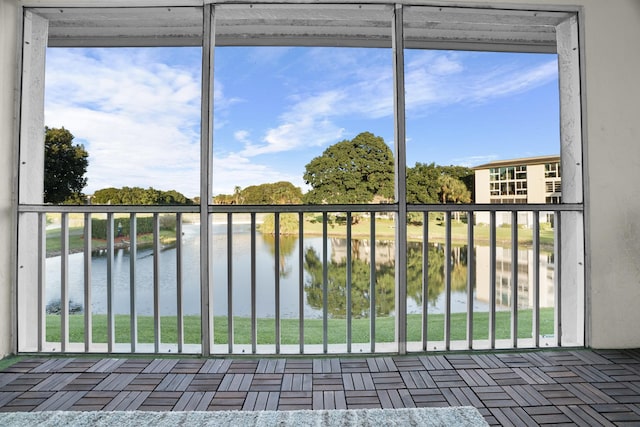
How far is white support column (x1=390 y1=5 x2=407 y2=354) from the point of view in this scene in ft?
7.66

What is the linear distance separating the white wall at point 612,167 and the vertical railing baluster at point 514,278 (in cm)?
45

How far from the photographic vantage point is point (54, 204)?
96.5 inches

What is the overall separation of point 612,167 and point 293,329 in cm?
290

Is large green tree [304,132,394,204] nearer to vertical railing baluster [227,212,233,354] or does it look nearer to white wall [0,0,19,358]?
vertical railing baluster [227,212,233,354]

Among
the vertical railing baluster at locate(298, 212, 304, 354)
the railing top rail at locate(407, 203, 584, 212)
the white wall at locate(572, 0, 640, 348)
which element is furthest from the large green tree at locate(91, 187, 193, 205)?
the white wall at locate(572, 0, 640, 348)

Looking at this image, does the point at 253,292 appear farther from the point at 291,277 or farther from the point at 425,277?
the point at 425,277

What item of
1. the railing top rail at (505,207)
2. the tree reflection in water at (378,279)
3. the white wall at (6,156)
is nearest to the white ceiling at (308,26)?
the white wall at (6,156)

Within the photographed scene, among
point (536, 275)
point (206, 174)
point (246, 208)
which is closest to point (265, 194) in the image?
point (246, 208)

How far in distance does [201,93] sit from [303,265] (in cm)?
139

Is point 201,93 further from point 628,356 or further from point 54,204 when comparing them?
point 628,356

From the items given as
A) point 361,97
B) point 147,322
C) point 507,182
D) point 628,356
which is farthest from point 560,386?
point 147,322

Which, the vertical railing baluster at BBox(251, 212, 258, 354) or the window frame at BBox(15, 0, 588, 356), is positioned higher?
the window frame at BBox(15, 0, 588, 356)

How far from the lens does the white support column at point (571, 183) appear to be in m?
2.45

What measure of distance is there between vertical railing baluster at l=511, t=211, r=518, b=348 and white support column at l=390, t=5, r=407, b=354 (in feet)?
2.65
